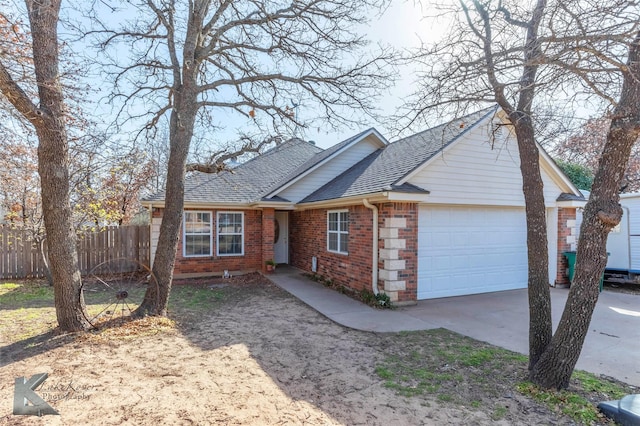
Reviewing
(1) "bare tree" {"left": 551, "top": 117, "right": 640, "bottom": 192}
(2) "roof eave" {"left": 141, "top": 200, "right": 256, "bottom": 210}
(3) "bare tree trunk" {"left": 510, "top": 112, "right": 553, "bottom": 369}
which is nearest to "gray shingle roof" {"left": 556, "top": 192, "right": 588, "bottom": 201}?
(3) "bare tree trunk" {"left": 510, "top": 112, "right": 553, "bottom": 369}

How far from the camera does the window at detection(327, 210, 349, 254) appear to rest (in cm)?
997

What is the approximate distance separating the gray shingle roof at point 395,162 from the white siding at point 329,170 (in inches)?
15.3

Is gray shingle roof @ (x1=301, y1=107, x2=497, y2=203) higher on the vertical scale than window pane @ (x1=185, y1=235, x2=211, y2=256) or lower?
higher

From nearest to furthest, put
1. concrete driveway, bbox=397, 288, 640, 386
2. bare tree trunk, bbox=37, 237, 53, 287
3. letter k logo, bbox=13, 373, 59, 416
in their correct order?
letter k logo, bbox=13, 373, 59, 416 < concrete driveway, bbox=397, 288, 640, 386 < bare tree trunk, bbox=37, 237, 53, 287

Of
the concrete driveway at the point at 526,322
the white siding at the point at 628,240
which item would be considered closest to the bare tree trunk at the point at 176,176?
the concrete driveway at the point at 526,322

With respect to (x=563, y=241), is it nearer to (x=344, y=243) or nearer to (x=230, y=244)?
(x=344, y=243)

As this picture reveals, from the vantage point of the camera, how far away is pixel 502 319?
23.1 ft

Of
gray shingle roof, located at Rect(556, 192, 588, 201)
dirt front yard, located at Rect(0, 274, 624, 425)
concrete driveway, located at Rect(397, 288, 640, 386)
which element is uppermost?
gray shingle roof, located at Rect(556, 192, 588, 201)

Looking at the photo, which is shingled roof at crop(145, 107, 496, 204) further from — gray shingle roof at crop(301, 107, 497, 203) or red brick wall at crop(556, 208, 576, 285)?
red brick wall at crop(556, 208, 576, 285)

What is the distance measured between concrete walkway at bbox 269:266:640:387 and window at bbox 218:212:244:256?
3508mm

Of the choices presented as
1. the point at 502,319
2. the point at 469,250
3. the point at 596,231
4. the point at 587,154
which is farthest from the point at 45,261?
the point at 587,154

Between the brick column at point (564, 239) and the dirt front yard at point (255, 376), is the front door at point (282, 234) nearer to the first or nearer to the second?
the dirt front yard at point (255, 376)

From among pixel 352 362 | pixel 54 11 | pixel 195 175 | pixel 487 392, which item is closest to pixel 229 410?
pixel 352 362

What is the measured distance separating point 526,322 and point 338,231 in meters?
5.29
